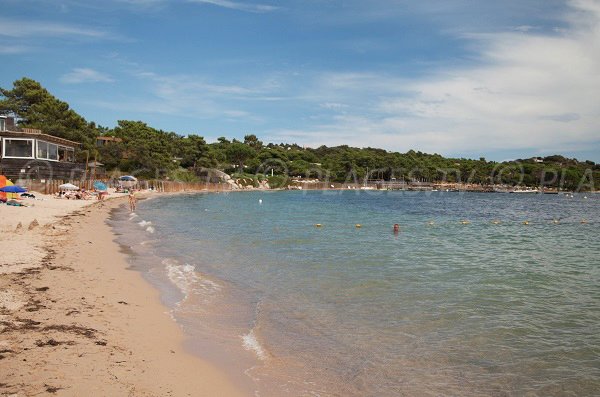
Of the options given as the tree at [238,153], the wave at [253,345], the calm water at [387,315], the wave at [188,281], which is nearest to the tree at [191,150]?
the tree at [238,153]

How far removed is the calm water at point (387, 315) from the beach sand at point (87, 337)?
0.57m

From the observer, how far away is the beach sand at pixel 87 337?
5.10 meters

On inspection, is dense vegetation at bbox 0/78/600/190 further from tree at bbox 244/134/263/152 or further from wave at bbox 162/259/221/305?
wave at bbox 162/259/221/305

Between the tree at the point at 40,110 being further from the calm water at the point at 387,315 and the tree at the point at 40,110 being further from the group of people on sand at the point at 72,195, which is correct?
the calm water at the point at 387,315

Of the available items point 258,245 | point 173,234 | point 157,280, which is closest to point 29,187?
point 173,234

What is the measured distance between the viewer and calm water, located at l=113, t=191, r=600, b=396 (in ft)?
21.6

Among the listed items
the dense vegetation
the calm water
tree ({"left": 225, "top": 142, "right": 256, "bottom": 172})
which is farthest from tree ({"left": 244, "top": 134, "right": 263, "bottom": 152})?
the calm water

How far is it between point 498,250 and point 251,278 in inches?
500

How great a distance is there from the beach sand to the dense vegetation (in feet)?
177

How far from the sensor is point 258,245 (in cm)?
2073

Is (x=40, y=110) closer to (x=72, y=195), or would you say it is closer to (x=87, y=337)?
(x=72, y=195)

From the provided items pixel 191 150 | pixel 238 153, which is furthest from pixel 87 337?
pixel 238 153

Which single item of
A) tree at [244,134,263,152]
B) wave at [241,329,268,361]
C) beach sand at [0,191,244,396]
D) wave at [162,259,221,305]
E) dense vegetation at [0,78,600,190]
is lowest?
wave at [162,259,221,305]

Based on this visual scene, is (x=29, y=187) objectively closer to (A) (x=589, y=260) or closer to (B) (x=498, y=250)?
(B) (x=498, y=250)
